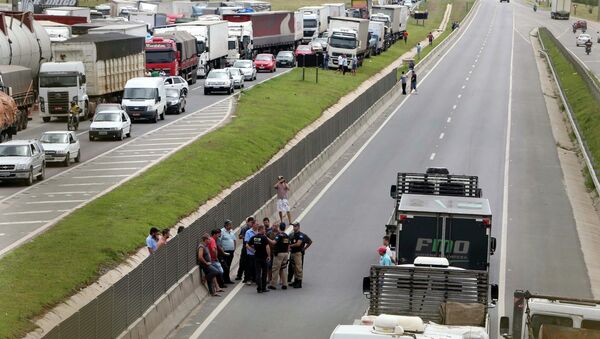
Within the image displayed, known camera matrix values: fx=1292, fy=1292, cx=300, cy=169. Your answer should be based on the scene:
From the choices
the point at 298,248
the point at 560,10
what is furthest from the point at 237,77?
the point at 560,10

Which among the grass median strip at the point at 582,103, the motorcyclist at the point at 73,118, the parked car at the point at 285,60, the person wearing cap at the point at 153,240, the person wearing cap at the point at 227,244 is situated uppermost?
the person wearing cap at the point at 153,240

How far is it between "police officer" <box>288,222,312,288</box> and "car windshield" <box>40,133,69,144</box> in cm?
1883

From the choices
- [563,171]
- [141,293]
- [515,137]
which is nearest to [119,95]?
[515,137]

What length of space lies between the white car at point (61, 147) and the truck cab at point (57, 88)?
1217cm

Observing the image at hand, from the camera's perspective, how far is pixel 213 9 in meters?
132

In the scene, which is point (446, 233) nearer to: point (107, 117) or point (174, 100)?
point (107, 117)

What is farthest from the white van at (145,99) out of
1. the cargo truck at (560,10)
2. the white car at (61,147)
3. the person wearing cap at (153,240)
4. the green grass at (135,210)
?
the cargo truck at (560,10)

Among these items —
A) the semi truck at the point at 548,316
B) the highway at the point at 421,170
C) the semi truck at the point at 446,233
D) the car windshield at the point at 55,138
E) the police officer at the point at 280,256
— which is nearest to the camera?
the semi truck at the point at 548,316

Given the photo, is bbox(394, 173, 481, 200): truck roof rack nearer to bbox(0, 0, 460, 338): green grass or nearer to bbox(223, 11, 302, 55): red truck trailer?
bbox(0, 0, 460, 338): green grass

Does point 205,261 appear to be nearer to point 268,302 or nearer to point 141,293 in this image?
point 268,302

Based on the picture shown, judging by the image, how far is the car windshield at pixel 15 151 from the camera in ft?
135

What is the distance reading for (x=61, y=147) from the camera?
149ft

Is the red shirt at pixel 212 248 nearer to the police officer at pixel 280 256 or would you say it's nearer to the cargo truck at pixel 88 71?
the police officer at pixel 280 256

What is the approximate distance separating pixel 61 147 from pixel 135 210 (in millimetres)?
12034
